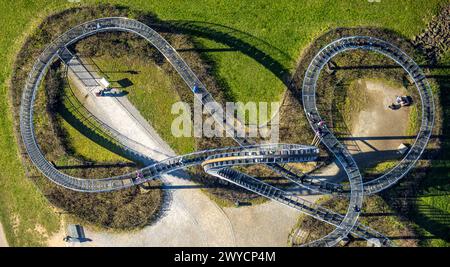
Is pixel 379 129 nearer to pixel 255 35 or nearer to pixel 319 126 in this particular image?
pixel 319 126

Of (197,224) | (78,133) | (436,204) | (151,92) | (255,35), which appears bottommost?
(197,224)

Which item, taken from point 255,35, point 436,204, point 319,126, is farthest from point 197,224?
point 436,204

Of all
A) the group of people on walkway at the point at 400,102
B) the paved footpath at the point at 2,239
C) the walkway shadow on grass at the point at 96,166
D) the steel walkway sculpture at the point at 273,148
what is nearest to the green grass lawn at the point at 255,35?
the paved footpath at the point at 2,239

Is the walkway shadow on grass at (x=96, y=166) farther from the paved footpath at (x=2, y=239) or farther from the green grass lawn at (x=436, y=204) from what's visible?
the green grass lawn at (x=436, y=204)

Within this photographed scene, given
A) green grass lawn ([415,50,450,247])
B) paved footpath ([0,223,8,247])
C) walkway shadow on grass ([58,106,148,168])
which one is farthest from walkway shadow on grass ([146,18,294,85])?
paved footpath ([0,223,8,247])

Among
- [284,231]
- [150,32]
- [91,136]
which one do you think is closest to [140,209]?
[91,136]

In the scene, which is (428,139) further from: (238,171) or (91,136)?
(91,136)
